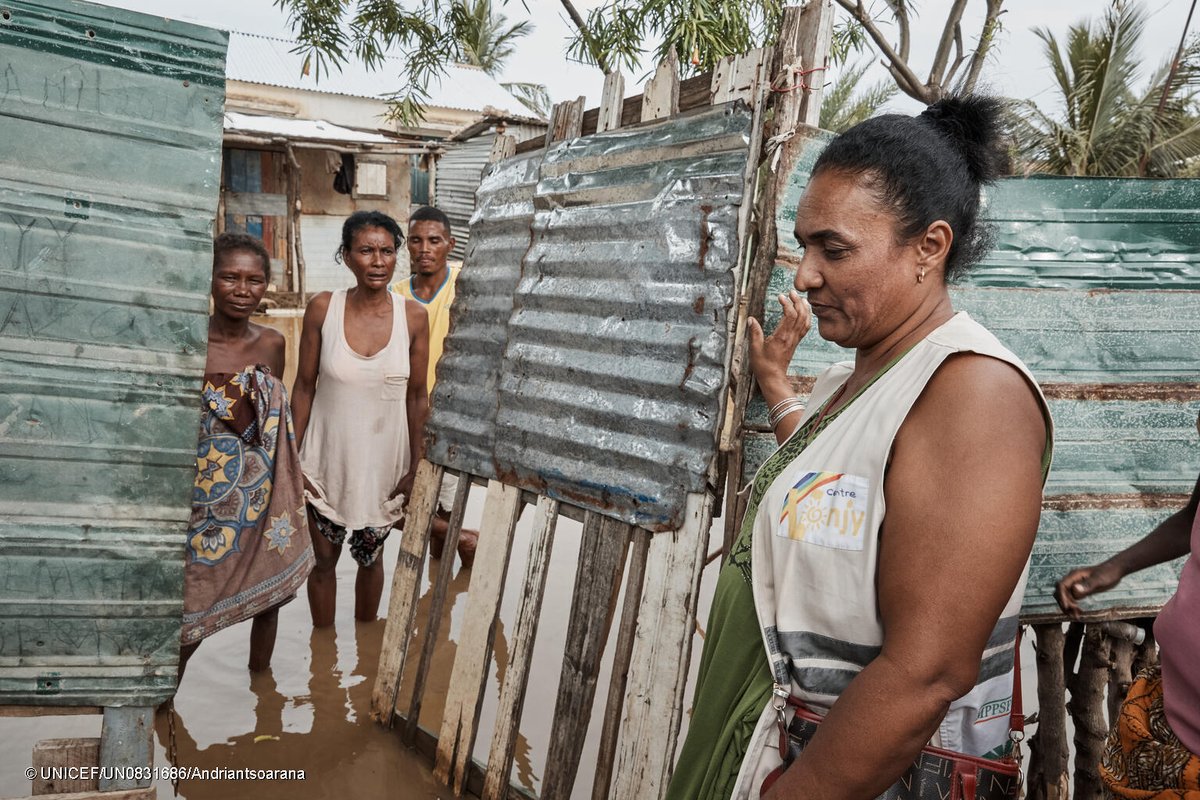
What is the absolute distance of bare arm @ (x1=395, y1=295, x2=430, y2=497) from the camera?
4.64 meters

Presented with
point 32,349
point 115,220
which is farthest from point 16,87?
point 32,349

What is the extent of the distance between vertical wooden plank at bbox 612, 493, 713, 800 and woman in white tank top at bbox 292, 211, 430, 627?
2.24m

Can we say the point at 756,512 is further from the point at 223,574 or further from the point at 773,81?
the point at 223,574

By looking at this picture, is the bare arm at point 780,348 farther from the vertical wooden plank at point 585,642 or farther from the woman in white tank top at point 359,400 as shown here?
the woman in white tank top at point 359,400

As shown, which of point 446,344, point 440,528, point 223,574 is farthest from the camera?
point 440,528

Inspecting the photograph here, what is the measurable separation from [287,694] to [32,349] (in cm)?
247

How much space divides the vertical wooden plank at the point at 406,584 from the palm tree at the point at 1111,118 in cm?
1386

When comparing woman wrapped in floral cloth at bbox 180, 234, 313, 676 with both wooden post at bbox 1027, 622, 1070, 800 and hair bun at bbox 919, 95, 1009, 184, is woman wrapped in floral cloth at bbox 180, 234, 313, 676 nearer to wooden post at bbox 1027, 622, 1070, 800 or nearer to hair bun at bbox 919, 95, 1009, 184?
hair bun at bbox 919, 95, 1009, 184

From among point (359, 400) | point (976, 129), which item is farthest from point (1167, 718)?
point (359, 400)

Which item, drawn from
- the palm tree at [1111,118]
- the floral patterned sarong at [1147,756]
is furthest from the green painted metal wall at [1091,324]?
the palm tree at [1111,118]

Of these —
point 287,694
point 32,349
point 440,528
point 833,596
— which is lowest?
point 287,694

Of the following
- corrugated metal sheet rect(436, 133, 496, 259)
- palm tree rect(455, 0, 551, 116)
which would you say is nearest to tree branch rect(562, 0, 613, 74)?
palm tree rect(455, 0, 551, 116)

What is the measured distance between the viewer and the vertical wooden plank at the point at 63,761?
7.72ft

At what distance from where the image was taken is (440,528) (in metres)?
5.48
